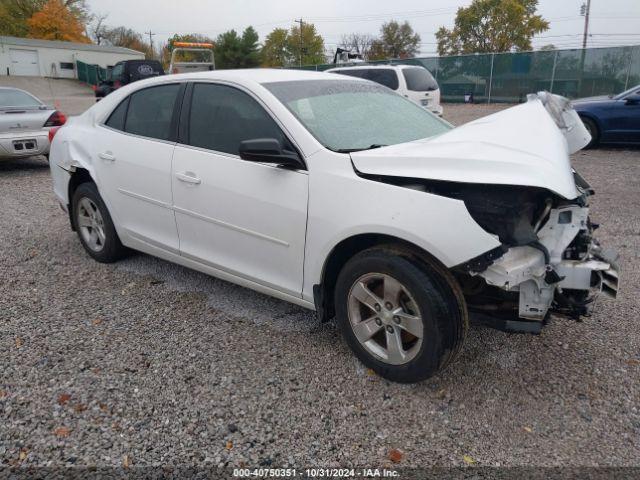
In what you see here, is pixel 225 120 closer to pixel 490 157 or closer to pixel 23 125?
pixel 490 157

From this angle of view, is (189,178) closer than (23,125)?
Yes

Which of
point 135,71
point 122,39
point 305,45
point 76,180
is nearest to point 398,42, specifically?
point 305,45

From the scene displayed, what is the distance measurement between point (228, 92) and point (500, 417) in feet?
8.64

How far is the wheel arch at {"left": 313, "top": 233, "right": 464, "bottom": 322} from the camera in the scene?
2609 mm

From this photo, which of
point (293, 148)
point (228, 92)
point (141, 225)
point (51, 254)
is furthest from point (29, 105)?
point (293, 148)

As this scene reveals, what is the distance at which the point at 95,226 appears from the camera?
457cm

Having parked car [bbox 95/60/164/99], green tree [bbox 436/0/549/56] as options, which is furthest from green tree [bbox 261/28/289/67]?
parked car [bbox 95/60/164/99]

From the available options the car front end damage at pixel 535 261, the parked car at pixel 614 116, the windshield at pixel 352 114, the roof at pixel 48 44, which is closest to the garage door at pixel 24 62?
the roof at pixel 48 44

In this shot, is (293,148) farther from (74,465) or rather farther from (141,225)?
(74,465)

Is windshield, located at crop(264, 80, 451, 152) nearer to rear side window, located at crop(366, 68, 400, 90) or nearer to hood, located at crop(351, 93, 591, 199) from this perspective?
hood, located at crop(351, 93, 591, 199)

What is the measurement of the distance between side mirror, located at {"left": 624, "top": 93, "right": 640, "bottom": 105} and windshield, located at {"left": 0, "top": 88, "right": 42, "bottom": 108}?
11.2 metres

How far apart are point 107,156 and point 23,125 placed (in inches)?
221

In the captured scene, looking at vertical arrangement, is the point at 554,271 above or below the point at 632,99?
below

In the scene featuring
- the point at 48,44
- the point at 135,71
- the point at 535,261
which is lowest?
A: the point at 535,261
